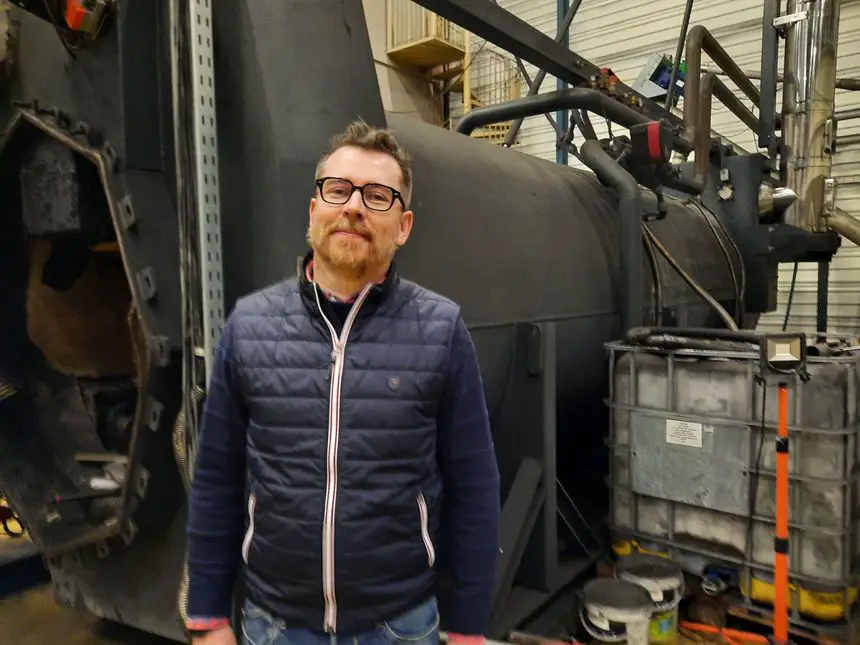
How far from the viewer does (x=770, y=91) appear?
11.4ft

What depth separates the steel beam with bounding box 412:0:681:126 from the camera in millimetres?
1803

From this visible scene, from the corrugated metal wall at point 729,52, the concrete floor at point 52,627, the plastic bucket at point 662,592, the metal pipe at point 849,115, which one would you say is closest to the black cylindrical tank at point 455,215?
the plastic bucket at point 662,592

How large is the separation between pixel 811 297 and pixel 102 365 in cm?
518

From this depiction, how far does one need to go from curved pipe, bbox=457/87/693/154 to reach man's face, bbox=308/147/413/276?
1654 millimetres

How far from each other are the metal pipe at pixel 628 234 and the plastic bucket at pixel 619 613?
89 centimetres

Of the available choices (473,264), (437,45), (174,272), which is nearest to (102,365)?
(174,272)

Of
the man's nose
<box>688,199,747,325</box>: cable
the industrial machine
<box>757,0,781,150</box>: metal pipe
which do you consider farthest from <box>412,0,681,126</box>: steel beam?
<box>757,0,781,150</box>: metal pipe

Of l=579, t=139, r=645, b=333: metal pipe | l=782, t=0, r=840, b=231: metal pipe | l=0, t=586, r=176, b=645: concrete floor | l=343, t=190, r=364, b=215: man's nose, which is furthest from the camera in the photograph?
l=782, t=0, r=840, b=231: metal pipe

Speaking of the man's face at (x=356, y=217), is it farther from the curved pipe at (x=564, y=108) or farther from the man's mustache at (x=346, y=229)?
the curved pipe at (x=564, y=108)

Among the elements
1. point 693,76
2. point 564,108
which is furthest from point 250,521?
point 693,76

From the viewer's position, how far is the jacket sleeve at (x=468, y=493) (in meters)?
0.99

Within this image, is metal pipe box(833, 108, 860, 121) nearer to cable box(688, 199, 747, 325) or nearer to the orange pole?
cable box(688, 199, 747, 325)

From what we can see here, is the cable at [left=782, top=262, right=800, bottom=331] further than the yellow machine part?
Yes

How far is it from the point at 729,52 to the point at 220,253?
5.39m
